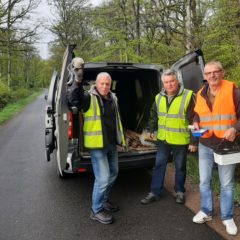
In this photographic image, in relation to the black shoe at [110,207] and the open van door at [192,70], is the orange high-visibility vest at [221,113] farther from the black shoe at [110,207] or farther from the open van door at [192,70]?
the black shoe at [110,207]

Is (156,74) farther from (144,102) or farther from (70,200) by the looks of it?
(70,200)

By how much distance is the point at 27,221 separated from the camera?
4543mm

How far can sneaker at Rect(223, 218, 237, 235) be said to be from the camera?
396 centimetres

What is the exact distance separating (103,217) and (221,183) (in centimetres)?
152

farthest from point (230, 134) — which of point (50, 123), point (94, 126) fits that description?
point (50, 123)

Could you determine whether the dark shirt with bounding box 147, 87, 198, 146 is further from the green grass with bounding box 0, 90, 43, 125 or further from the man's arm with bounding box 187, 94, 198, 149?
the green grass with bounding box 0, 90, 43, 125

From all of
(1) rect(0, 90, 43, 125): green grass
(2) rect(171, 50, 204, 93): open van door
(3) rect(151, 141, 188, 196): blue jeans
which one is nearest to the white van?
(2) rect(171, 50, 204, 93): open van door

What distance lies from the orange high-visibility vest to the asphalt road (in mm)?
1205

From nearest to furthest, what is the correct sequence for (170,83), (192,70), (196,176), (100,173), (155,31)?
(100,173) < (170,83) < (192,70) < (196,176) < (155,31)

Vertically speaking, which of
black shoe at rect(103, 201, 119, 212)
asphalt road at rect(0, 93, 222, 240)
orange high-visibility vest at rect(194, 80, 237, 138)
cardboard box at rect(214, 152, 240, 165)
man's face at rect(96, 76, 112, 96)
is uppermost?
man's face at rect(96, 76, 112, 96)

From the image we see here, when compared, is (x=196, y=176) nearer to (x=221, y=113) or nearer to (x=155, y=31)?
(x=221, y=113)

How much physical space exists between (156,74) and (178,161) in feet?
6.03

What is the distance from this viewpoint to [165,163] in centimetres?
504

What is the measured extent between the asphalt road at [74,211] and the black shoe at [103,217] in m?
0.07
